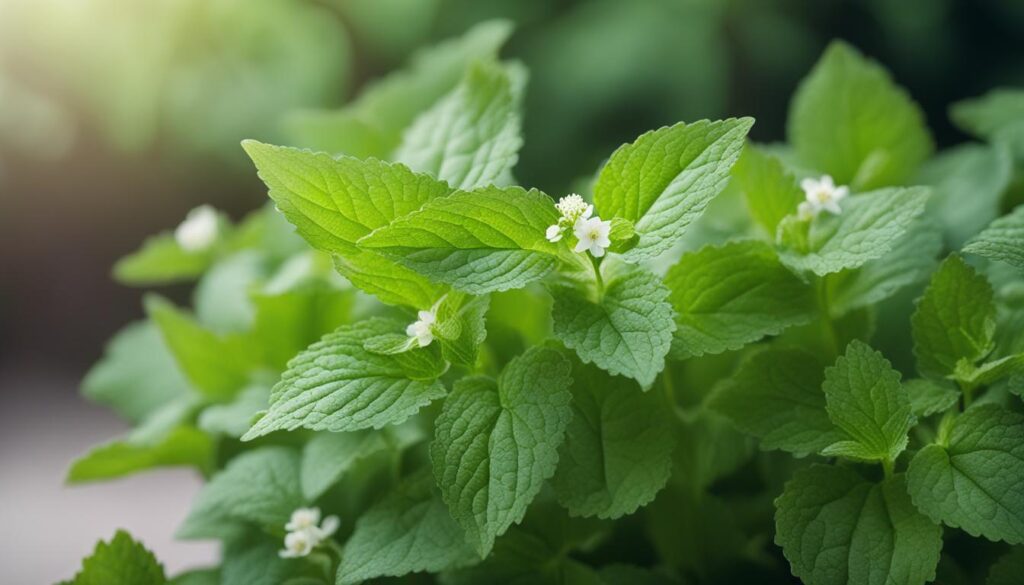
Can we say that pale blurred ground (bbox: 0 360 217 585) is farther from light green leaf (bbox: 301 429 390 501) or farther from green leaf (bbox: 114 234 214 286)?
light green leaf (bbox: 301 429 390 501)

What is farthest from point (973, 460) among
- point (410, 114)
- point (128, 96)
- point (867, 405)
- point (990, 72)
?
point (128, 96)

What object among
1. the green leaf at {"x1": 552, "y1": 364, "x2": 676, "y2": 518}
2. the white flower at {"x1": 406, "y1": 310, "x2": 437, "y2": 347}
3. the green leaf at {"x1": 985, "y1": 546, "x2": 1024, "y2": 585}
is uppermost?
the white flower at {"x1": 406, "y1": 310, "x2": 437, "y2": 347}

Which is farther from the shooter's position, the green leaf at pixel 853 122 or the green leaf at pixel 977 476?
the green leaf at pixel 853 122

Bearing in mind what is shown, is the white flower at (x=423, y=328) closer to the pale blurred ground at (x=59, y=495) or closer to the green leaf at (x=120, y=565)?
the green leaf at (x=120, y=565)

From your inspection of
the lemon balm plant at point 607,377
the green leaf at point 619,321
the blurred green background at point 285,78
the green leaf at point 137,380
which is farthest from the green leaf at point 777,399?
the blurred green background at point 285,78

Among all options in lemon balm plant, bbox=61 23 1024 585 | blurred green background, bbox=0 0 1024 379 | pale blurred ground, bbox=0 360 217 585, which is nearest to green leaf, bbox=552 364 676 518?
lemon balm plant, bbox=61 23 1024 585

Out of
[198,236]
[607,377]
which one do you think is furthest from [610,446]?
[198,236]

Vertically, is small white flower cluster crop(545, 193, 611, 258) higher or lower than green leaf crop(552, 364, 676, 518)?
higher
